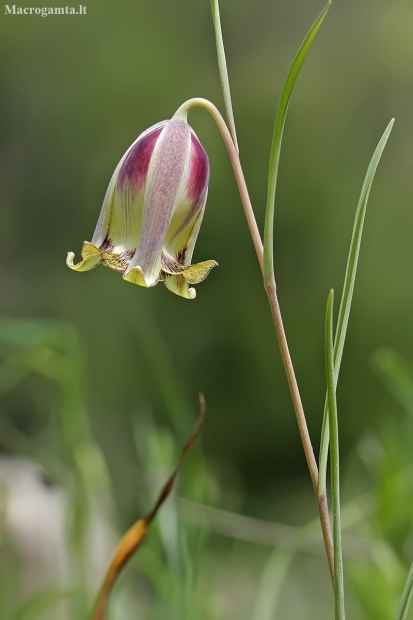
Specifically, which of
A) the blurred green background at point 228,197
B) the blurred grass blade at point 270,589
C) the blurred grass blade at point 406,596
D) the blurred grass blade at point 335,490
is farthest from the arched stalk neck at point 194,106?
the blurred green background at point 228,197

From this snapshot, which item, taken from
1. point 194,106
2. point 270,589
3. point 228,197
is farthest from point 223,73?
point 228,197

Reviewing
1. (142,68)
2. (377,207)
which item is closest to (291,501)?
(377,207)

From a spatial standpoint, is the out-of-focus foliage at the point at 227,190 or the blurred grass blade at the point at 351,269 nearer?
the blurred grass blade at the point at 351,269

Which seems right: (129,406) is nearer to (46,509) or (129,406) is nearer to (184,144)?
(46,509)

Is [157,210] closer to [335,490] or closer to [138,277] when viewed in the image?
[138,277]

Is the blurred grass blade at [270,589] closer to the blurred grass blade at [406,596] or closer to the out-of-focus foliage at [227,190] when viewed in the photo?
the blurred grass blade at [406,596]

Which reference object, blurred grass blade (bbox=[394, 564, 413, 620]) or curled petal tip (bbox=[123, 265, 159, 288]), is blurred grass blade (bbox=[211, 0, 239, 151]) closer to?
curled petal tip (bbox=[123, 265, 159, 288])

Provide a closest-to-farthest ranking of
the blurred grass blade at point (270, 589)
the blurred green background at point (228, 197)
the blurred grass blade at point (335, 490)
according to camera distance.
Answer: the blurred grass blade at point (335, 490) < the blurred grass blade at point (270, 589) < the blurred green background at point (228, 197)
